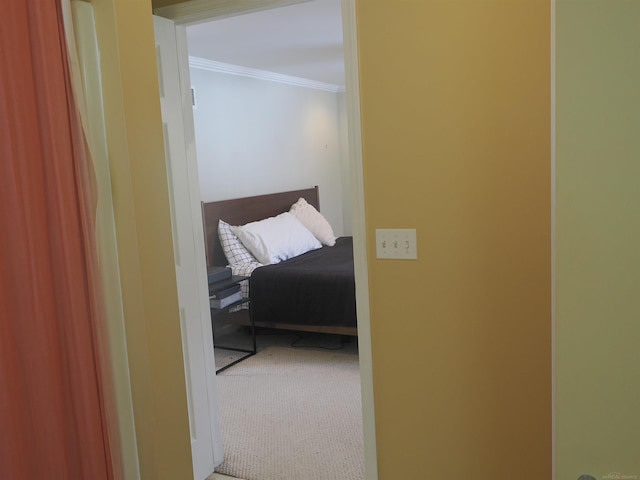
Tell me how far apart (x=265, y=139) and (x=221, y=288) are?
7.46 ft

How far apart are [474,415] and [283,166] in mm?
4551

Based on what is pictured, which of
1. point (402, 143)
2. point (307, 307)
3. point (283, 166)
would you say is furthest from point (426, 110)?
point (283, 166)

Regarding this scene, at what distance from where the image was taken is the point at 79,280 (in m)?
1.35

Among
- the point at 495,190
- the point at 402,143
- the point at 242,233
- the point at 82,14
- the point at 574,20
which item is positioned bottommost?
the point at 242,233

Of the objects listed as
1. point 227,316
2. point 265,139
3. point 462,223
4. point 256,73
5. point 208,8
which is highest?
point 256,73

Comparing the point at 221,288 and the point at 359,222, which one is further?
the point at 221,288

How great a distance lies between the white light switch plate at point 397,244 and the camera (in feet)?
6.55

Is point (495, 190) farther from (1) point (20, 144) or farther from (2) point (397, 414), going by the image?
(1) point (20, 144)

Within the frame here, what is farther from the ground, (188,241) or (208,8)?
(208,8)

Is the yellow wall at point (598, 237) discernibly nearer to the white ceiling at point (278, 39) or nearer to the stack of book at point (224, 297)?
the white ceiling at point (278, 39)

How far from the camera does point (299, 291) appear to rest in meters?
4.24

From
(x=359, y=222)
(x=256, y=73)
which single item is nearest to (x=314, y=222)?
(x=256, y=73)

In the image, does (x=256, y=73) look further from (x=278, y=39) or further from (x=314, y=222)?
(x=314, y=222)

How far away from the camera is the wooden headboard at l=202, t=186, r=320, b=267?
4.80 meters
